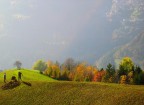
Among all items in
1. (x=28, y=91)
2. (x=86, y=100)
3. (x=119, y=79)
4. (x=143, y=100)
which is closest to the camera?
(x=143, y=100)

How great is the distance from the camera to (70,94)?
78.6 meters

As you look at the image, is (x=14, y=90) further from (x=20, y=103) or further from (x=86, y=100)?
(x=86, y=100)

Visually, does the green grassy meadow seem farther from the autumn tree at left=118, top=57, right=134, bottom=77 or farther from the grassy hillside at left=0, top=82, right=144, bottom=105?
the autumn tree at left=118, top=57, right=134, bottom=77

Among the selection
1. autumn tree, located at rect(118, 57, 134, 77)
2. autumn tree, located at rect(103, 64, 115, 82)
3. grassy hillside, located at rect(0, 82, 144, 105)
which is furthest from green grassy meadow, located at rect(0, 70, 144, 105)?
autumn tree, located at rect(118, 57, 134, 77)

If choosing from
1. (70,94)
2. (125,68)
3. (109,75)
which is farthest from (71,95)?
(125,68)

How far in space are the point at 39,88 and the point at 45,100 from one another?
27.8 ft

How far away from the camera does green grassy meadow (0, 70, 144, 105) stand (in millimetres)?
71188

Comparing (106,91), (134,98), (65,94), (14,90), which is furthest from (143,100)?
(14,90)

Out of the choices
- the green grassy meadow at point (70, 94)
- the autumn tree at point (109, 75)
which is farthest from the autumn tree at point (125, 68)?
the green grassy meadow at point (70, 94)

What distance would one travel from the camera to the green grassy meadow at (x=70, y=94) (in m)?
71.2

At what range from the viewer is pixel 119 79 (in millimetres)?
154625

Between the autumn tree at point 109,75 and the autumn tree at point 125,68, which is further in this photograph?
the autumn tree at point 125,68

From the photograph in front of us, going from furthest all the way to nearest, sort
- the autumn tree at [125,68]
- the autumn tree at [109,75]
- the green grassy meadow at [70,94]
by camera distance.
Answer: the autumn tree at [125,68] → the autumn tree at [109,75] → the green grassy meadow at [70,94]

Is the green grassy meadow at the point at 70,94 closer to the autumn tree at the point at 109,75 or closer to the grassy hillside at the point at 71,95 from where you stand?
the grassy hillside at the point at 71,95
